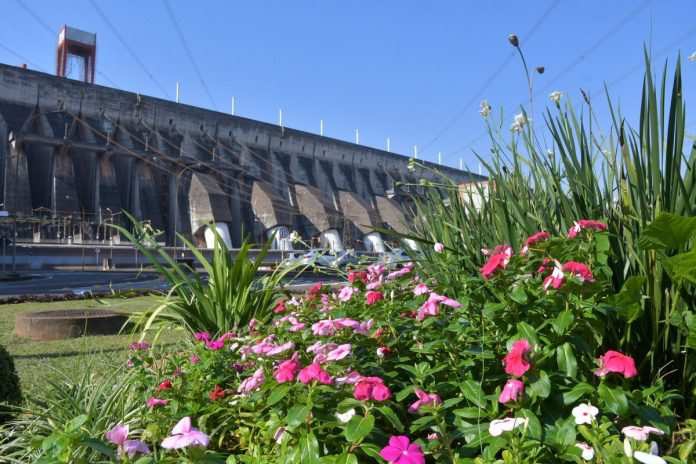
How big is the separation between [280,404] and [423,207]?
2077 mm

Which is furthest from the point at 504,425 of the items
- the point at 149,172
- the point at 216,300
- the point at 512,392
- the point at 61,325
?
the point at 149,172

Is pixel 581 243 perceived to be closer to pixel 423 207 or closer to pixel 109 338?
pixel 423 207

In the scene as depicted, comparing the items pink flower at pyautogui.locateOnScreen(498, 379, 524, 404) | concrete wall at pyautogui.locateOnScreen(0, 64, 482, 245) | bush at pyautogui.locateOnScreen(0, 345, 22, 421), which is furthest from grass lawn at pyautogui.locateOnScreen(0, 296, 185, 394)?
concrete wall at pyautogui.locateOnScreen(0, 64, 482, 245)

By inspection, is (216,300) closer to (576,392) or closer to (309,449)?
(309,449)

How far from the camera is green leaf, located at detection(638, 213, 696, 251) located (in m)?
1.27

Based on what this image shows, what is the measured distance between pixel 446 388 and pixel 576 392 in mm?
308

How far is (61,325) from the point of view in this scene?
17.1 ft

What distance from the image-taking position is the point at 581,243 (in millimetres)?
1613

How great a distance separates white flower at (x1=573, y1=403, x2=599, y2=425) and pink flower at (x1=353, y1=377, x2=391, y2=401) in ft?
1.29

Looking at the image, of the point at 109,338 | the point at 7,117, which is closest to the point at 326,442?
the point at 109,338

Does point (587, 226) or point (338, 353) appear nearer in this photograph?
point (338, 353)

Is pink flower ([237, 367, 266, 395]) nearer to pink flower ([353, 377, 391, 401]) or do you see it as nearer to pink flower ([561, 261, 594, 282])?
pink flower ([353, 377, 391, 401])

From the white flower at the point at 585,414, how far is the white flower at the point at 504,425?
115mm

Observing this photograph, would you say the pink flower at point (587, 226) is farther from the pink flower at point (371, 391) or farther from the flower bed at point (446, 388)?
the pink flower at point (371, 391)
